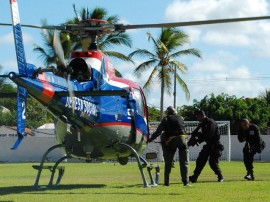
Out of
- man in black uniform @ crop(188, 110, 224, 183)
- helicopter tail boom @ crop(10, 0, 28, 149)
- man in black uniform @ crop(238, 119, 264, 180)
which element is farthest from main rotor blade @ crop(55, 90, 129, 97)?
man in black uniform @ crop(238, 119, 264, 180)

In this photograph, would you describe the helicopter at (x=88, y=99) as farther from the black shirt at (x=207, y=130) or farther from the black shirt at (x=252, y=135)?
the black shirt at (x=252, y=135)

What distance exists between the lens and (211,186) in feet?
57.7

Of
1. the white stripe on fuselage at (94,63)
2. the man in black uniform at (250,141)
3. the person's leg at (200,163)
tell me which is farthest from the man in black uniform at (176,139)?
the man in black uniform at (250,141)

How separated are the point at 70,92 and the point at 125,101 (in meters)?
3.83

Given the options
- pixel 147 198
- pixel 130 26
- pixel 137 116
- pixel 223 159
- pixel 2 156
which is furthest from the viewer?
pixel 2 156

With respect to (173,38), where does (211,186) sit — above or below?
below

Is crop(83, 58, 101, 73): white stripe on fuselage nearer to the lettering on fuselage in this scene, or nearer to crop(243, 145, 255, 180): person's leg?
the lettering on fuselage

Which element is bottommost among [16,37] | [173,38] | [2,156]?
[2,156]

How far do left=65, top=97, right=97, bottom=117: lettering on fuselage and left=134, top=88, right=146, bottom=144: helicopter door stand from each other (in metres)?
2.18

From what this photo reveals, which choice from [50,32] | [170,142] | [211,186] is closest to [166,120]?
[170,142]

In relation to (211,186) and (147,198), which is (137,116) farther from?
(147,198)

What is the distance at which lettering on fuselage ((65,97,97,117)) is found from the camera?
15.6 meters

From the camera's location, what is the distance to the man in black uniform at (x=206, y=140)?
19656mm

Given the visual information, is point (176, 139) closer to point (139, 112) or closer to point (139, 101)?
point (139, 112)
